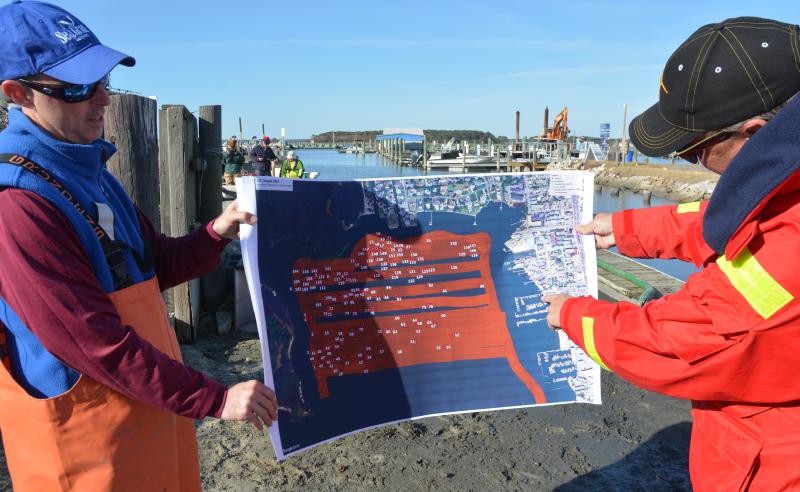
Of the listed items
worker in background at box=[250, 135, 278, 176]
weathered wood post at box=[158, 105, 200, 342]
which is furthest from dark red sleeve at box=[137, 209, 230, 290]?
worker in background at box=[250, 135, 278, 176]

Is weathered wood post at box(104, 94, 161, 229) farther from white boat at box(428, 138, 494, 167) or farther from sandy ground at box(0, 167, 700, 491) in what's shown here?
white boat at box(428, 138, 494, 167)

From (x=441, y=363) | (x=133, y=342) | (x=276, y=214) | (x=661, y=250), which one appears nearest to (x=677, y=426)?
(x=661, y=250)

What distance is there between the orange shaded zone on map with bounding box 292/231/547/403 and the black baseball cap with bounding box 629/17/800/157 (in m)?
0.98

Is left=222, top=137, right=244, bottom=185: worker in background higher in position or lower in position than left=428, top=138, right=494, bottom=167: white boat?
lower

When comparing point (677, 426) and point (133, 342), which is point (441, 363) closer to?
point (133, 342)

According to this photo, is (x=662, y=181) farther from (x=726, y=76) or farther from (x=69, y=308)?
(x=69, y=308)

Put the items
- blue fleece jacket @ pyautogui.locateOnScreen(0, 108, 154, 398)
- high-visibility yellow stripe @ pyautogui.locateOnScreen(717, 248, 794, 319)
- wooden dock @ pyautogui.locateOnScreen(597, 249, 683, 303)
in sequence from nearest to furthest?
high-visibility yellow stripe @ pyautogui.locateOnScreen(717, 248, 794, 319) < blue fleece jacket @ pyautogui.locateOnScreen(0, 108, 154, 398) < wooden dock @ pyautogui.locateOnScreen(597, 249, 683, 303)

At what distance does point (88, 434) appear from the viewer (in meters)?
1.47

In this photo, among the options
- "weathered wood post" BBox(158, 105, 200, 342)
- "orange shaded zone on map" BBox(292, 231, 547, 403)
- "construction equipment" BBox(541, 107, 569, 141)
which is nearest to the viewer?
"orange shaded zone on map" BBox(292, 231, 547, 403)

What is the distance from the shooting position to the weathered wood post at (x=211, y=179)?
529cm

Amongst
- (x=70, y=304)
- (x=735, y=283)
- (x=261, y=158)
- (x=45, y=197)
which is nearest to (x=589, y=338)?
(x=735, y=283)

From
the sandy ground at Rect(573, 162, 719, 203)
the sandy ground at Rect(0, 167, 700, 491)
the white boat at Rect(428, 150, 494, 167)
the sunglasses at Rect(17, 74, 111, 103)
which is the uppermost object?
the white boat at Rect(428, 150, 494, 167)

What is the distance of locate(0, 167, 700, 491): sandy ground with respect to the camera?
10.7 ft

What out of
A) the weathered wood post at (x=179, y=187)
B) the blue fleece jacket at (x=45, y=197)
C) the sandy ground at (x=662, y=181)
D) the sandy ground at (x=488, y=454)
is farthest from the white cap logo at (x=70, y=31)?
the sandy ground at (x=662, y=181)
